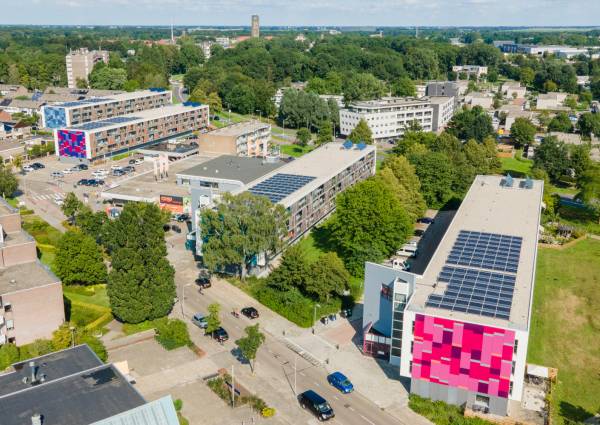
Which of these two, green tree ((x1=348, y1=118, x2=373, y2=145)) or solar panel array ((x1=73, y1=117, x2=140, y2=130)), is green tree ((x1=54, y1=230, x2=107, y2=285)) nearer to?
solar panel array ((x1=73, y1=117, x2=140, y2=130))

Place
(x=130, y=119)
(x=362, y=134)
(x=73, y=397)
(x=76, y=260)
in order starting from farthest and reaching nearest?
(x=130, y=119) → (x=362, y=134) → (x=76, y=260) → (x=73, y=397)

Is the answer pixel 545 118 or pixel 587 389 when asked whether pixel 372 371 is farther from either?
pixel 545 118

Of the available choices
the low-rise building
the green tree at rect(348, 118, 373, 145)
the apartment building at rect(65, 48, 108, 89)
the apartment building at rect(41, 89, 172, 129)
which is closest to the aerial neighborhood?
the green tree at rect(348, 118, 373, 145)

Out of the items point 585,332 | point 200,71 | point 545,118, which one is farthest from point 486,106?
point 585,332

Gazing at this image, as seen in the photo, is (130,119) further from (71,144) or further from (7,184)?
(7,184)

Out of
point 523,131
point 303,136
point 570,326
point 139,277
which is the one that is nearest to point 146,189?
point 139,277
